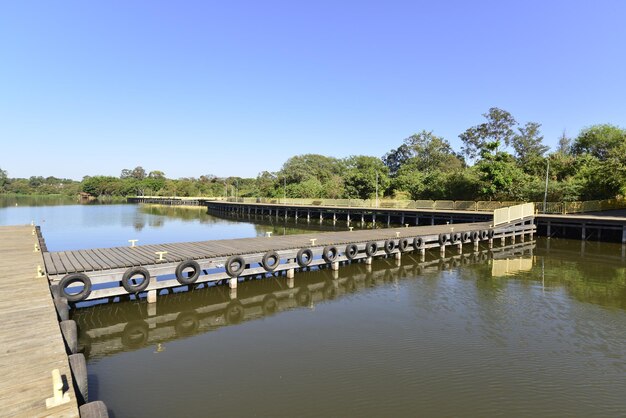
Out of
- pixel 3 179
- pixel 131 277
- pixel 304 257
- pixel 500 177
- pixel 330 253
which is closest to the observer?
pixel 131 277

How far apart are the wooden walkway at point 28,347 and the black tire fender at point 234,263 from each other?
5.16m

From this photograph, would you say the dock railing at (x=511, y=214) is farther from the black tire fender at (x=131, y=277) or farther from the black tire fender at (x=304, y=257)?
the black tire fender at (x=131, y=277)

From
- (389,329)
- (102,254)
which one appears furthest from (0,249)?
(389,329)

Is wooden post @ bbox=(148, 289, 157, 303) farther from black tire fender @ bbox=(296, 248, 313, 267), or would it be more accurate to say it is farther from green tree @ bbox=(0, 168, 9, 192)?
green tree @ bbox=(0, 168, 9, 192)

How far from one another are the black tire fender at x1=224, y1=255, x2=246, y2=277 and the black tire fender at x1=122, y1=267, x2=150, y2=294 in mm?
2657

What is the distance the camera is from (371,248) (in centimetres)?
1722

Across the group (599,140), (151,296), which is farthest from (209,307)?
(599,140)

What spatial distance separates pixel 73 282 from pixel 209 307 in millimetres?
3724

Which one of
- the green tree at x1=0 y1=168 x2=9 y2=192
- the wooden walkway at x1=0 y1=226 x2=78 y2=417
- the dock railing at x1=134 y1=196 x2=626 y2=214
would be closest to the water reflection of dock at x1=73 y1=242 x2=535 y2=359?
the wooden walkway at x1=0 y1=226 x2=78 y2=417

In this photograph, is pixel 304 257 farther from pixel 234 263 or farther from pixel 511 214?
pixel 511 214

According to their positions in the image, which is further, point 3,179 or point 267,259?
point 3,179

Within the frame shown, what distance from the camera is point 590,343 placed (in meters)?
8.76

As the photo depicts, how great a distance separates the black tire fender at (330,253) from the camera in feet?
51.1

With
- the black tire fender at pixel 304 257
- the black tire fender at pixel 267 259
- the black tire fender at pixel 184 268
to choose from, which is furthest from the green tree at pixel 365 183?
the black tire fender at pixel 184 268
